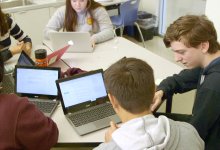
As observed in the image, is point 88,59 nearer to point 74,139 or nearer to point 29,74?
point 29,74

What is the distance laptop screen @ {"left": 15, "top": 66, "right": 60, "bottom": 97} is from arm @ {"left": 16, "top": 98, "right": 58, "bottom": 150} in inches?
16.0

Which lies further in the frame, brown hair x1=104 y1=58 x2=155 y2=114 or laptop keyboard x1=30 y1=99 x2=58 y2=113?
laptop keyboard x1=30 y1=99 x2=58 y2=113

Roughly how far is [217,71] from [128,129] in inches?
25.1

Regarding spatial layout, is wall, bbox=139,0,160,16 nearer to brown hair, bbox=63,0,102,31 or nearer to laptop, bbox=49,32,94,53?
brown hair, bbox=63,0,102,31

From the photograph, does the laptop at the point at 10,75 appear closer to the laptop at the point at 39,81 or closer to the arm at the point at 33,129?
the laptop at the point at 39,81

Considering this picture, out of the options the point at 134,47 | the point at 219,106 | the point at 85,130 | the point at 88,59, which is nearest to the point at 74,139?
the point at 85,130

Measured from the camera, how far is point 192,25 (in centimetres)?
143

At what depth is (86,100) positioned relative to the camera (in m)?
1.61

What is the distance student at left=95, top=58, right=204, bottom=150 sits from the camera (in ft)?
2.98

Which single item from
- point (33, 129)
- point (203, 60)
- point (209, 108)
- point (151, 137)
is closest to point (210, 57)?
point (203, 60)

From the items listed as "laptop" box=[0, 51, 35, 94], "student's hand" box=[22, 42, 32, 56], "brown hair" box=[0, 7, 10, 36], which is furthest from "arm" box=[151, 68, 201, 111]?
"brown hair" box=[0, 7, 10, 36]

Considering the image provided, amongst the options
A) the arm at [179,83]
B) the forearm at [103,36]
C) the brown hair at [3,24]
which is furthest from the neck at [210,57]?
the brown hair at [3,24]

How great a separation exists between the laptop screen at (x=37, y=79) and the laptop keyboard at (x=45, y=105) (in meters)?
0.05

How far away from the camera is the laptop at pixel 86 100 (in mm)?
1528
